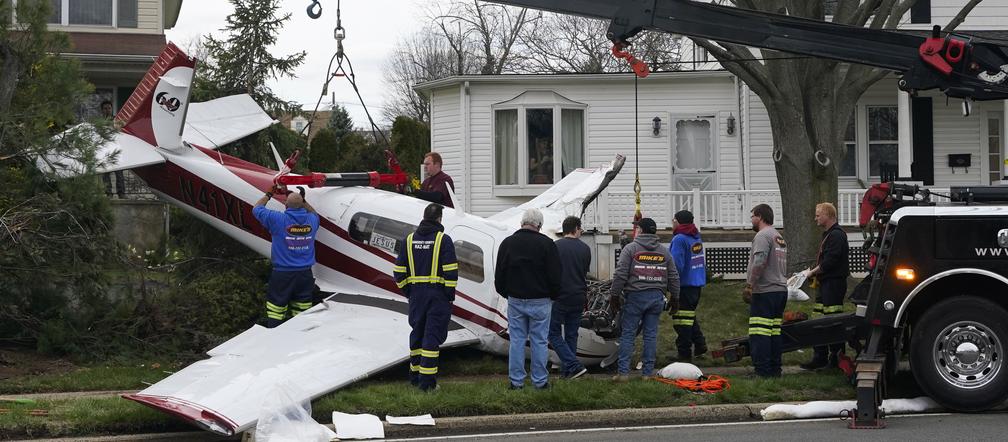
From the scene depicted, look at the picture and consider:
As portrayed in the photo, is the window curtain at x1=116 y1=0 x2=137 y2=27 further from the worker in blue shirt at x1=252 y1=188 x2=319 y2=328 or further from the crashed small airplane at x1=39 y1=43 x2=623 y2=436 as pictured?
the worker in blue shirt at x1=252 y1=188 x2=319 y2=328

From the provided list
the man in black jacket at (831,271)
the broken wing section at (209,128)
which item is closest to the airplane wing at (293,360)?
the broken wing section at (209,128)

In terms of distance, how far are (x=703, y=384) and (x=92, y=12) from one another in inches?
749

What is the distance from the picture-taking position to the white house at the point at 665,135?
22.2 meters

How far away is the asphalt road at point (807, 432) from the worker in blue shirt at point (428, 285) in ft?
5.37

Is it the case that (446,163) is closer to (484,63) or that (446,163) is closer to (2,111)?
(2,111)

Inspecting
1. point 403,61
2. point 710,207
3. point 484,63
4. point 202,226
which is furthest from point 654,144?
point 403,61

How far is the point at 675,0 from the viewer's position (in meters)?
10.5

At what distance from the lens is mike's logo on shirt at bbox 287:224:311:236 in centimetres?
1270

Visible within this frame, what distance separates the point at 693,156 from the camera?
22656mm

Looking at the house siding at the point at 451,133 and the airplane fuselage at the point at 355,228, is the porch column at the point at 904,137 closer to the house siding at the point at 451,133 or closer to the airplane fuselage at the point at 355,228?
the house siding at the point at 451,133

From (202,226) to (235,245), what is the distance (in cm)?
53

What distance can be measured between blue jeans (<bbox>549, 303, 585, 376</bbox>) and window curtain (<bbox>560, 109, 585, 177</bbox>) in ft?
35.6

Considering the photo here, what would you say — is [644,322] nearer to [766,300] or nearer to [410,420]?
[766,300]

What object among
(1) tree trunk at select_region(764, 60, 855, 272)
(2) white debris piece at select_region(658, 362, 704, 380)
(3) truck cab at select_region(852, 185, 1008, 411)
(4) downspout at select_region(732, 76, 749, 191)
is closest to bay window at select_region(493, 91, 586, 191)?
(4) downspout at select_region(732, 76, 749, 191)
